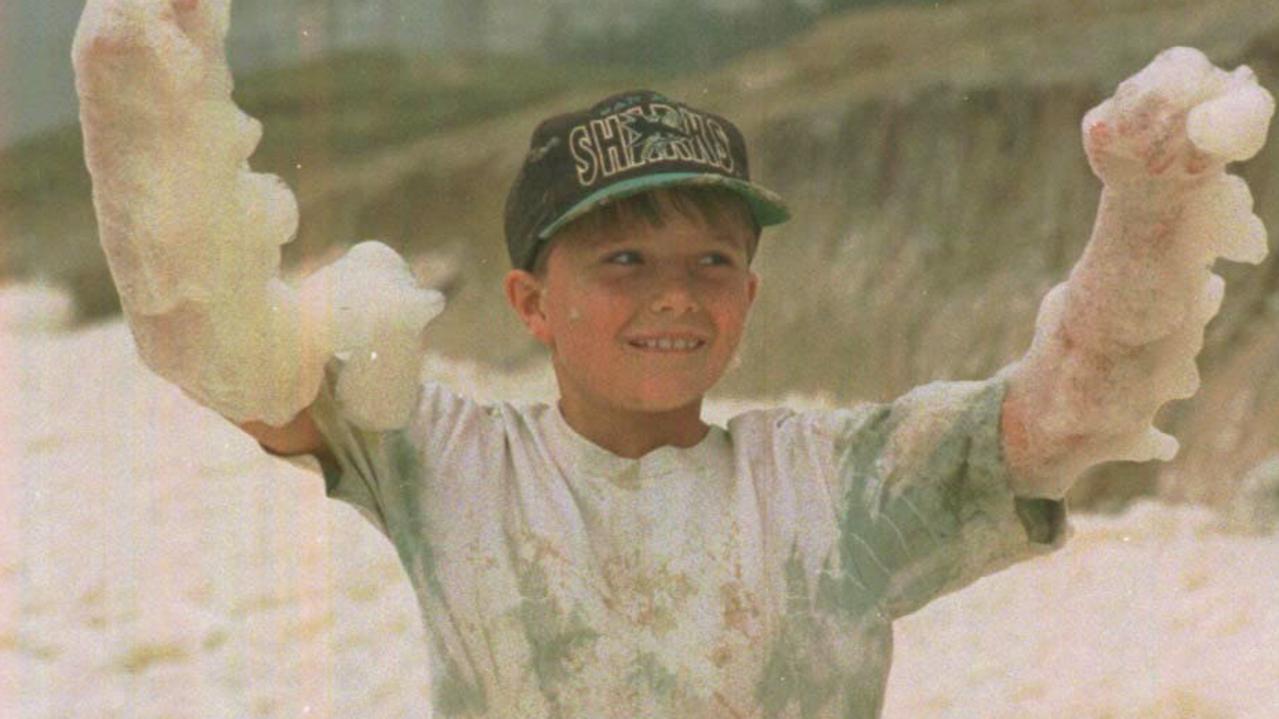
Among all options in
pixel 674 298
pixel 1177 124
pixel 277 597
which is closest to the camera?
pixel 1177 124

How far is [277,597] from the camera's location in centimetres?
305

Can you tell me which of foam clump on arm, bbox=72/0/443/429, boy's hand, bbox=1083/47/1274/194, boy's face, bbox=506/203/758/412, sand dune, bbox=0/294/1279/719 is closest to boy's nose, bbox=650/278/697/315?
boy's face, bbox=506/203/758/412

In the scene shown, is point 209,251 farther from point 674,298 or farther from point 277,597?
point 277,597

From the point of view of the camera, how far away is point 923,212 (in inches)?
113

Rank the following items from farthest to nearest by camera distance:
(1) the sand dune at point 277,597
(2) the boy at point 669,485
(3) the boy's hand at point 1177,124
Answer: (1) the sand dune at point 277,597 < (2) the boy at point 669,485 < (3) the boy's hand at point 1177,124

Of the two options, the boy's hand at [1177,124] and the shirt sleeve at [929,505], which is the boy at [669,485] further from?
the boy's hand at [1177,124]

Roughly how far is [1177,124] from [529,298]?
0.34m

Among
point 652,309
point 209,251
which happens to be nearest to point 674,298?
point 652,309

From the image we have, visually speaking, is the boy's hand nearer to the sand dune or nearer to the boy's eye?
the boy's eye

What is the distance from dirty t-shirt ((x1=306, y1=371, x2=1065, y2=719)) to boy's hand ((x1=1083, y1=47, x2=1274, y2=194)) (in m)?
0.15

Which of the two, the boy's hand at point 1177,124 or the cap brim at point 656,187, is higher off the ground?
the boy's hand at point 1177,124

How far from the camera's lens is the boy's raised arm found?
956 millimetres

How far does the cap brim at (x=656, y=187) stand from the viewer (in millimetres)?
1095

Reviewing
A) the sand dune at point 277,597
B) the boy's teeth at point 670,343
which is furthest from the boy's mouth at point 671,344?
the sand dune at point 277,597
